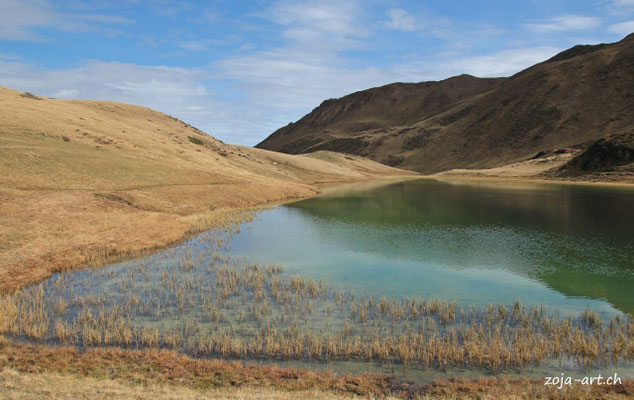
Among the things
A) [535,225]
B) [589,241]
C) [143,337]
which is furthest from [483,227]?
[143,337]

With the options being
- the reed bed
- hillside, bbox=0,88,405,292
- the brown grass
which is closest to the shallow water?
the reed bed

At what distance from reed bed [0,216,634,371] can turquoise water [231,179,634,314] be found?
2777mm

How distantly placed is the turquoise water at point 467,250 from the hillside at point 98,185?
9.44m

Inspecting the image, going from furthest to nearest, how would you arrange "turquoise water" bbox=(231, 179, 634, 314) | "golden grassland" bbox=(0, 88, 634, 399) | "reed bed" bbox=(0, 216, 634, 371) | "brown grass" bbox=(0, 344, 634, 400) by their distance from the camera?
1. "turquoise water" bbox=(231, 179, 634, 314)
2. "reed bed" bbox=(0, 216, 634, 371)
3. "golden grassland" bbox=(0, 88, 634, 399)
4. "brown grass" bbox=(0, 344, 634, 400)

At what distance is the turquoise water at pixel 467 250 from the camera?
77.9ft

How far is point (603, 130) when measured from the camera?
16362cm

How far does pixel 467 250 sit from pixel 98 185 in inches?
1692

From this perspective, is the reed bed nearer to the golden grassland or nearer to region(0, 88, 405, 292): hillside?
the golden grassland

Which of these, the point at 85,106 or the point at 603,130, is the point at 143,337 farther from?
the point at 603,130

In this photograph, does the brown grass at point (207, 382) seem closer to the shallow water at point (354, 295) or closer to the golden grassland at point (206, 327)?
the golden grassland at point (206, 327)

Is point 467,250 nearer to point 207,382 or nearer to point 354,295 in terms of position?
point 354,295

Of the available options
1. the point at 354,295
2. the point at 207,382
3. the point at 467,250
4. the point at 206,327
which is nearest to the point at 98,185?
the point at 206,327

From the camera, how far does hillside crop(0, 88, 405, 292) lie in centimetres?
2977

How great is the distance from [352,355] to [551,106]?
214 m
